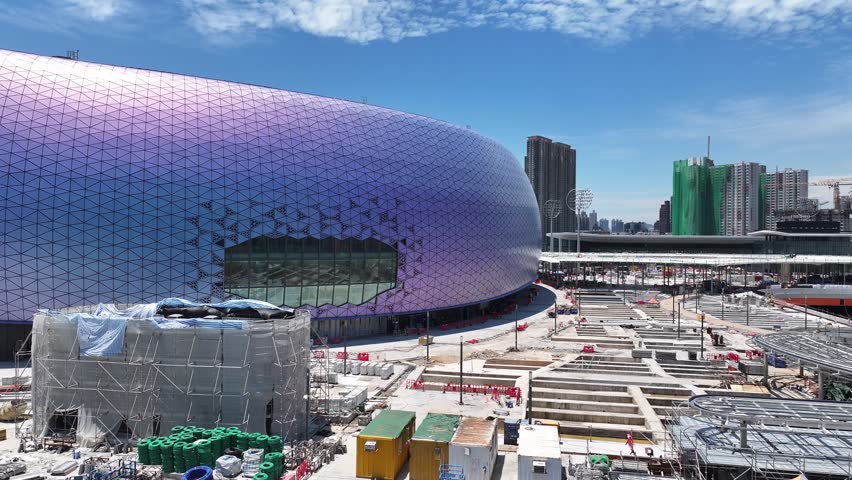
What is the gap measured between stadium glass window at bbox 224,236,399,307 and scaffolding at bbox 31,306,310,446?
20517mm

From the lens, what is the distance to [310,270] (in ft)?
175

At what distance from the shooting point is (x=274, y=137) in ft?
177

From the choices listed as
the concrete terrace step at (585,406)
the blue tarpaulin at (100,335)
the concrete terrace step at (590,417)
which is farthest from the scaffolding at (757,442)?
the blue tarpaulin at (100,335)

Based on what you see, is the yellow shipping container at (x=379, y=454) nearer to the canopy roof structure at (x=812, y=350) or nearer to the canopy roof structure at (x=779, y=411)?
the canopy roof structure at (x=779, y=411)

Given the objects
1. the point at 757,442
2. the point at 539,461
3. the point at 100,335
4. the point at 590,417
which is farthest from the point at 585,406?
the point at 100,335

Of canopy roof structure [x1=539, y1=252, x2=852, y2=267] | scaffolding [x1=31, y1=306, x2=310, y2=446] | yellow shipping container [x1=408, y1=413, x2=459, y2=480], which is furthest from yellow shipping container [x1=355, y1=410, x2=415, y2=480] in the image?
canopy roof structure [x1=539, y1=252, x2=852, y2=267]

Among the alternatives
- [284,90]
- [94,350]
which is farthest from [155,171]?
[94,350]

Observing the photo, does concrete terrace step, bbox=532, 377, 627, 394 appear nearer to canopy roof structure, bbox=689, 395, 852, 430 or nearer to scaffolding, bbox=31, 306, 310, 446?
canopy roof structure, bbox=689, 395, 852, 430

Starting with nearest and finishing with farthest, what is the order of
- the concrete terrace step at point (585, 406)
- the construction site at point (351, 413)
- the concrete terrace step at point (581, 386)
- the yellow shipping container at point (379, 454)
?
the construction site at point (351, 413)
the yellow shipping container at point (379, 454)
the concrete terrace step at point (585, 406)
the concrete terrace step at point (581, 386)

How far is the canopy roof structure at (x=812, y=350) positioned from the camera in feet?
107

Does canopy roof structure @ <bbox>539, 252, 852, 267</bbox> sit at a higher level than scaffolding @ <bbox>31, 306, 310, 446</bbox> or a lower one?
higher

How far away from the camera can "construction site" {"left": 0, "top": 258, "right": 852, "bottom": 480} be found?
24.2m

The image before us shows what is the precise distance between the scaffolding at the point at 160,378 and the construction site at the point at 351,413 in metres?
0.08

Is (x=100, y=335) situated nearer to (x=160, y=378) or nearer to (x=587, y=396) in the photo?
(x=160, y=378)
